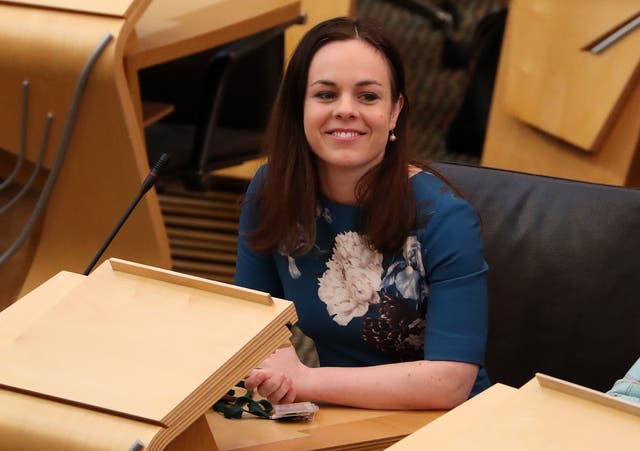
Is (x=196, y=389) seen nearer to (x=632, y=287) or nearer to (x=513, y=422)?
(x=513, y=422)

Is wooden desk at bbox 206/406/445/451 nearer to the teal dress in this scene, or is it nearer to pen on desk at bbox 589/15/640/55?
the teal dress

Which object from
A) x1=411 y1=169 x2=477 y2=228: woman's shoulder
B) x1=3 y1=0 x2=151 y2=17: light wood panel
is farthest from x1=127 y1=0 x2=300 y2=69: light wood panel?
x1=411 y1=169 x2=477 y2=228: woman's shoulder

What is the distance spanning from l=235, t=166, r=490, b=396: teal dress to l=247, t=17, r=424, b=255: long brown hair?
22 mm

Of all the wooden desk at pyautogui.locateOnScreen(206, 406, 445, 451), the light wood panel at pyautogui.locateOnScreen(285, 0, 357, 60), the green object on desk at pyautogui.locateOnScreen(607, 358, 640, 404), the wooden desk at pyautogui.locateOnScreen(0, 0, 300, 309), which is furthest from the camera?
the light wood panel at pyautogui.locateOnScreen(285, 0, 357, 60)

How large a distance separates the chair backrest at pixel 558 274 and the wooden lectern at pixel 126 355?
64 cm

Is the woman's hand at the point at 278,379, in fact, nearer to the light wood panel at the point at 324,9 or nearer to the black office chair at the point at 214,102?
the black office chair at the point at 214,102

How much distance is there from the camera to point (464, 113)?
3.74 m

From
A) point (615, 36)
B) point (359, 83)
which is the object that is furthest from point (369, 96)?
point (615, 36)

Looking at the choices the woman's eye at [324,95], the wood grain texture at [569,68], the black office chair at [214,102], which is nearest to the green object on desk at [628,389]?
the woman's eye at [324,95]

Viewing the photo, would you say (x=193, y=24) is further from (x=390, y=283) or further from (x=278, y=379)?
(x=278, y=379)

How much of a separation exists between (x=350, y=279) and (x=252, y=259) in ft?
0.54

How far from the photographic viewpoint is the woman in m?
1.56

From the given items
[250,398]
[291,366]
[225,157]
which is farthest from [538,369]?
[225,157]

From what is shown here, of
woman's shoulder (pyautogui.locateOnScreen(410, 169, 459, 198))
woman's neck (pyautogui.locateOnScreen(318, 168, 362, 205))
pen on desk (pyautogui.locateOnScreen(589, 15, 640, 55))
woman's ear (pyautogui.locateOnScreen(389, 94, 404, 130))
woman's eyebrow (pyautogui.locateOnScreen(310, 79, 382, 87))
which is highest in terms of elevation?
pen on desk (pyautogui.locateOnScreen(589, 15, 640, 55))
